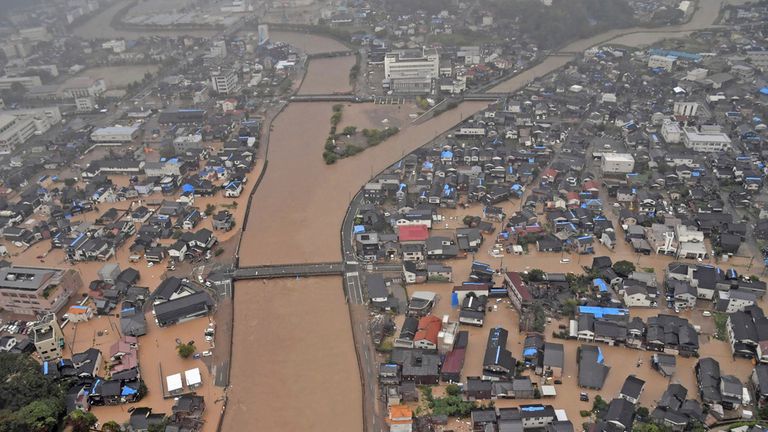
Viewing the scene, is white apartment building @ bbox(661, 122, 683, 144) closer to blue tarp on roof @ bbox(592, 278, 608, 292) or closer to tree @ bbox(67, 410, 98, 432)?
blue tarp on roof @ bbox(592, 278, 608, 292)

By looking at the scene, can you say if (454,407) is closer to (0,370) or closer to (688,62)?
(0,370)

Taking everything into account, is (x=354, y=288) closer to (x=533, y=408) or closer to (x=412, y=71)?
(x=533, y=408)

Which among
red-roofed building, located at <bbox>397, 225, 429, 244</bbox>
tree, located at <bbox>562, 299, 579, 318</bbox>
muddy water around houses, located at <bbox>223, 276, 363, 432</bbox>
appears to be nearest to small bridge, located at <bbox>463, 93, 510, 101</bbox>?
red-roofed building, located at <bbox>397, 225, 429, 244</bbox>

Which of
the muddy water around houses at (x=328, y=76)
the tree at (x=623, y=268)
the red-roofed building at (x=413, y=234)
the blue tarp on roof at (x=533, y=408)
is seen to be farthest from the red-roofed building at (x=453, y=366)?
the muddy water around houses at (x=328, y=76)

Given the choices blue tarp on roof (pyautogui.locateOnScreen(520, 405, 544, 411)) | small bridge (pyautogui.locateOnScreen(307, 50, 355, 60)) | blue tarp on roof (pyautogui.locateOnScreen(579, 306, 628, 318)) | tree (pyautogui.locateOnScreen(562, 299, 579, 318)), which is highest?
small bridge (pyautogui.locateOnScreen(307, 50, 355, 60))

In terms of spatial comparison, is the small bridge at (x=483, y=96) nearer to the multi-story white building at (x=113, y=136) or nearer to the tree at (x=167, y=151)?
the tree at (x=167, y=151)

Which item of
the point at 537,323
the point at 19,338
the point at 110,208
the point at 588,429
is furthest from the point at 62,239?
the point at 588,429
